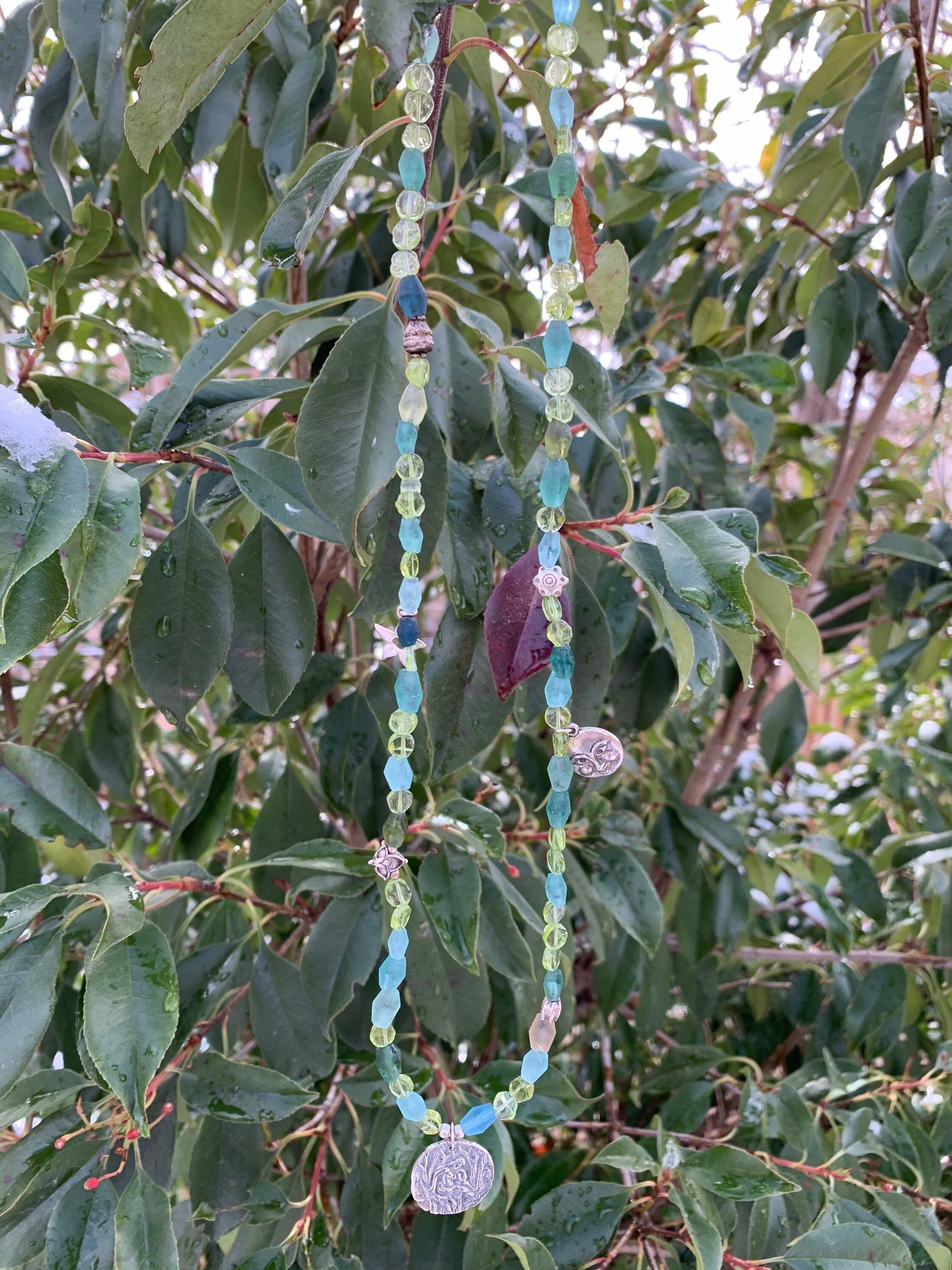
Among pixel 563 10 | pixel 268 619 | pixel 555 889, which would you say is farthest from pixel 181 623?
pixel 563 10

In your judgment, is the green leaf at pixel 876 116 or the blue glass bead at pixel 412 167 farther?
the green leaf at pixel 876 116

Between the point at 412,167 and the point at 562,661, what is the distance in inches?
10.0

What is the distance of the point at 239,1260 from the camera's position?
0.59 m

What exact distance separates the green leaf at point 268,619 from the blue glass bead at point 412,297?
0.65 feet

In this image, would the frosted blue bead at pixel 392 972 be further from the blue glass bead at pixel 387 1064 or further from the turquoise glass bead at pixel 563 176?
the turquoise glass bead at pixel 563 176

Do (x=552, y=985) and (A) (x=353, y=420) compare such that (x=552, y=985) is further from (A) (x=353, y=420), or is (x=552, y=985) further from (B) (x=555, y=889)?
(A) (x=353, y=420)

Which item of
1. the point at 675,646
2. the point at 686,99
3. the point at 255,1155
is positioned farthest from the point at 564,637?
the point at 686,99

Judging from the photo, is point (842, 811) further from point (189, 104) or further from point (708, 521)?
point (189, 104)

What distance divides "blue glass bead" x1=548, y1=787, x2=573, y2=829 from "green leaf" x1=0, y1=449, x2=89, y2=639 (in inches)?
11.0

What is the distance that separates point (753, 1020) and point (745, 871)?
0.29 metres

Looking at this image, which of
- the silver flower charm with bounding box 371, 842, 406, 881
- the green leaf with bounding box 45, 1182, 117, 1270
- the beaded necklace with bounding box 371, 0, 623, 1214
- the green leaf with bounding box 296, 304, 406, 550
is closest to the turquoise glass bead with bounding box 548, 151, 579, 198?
the beaded necklace with bounding box 371, 0, 623, 1214

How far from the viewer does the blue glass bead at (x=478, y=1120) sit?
51 centimetres

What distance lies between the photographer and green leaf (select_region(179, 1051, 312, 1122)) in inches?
22.0

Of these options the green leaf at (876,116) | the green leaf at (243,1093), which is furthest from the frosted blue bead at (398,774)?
the green leaf at (876,116)
